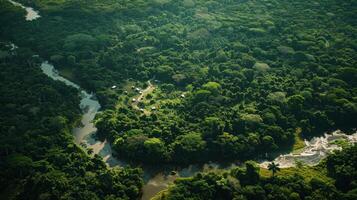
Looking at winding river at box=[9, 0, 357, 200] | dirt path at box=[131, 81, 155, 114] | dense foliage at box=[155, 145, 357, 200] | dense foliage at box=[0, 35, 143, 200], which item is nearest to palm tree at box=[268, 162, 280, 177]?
dense foliage at box=[155, 145, 357, 200]

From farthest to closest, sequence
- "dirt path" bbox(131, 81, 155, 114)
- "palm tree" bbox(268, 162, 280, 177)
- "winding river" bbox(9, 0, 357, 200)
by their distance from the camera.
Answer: "dirt path" bbox(131, 81, 155, 114), "winding river" bbox(9, 0, 357, 200), "palm tree" bbox(268, 162, 280, 177)

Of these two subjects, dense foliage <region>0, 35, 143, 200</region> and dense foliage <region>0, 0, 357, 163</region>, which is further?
dense foliage <region>0, 0, 357, 163</region>

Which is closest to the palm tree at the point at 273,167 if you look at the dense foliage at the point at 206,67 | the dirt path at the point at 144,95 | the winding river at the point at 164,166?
the winding river at the point at 164,166

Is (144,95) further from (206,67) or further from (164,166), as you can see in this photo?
(164,166)

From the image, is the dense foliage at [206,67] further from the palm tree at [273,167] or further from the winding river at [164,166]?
the palm tree at [273,167]

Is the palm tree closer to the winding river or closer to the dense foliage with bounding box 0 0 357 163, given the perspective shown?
the winding river

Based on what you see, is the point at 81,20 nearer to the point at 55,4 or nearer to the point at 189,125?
the point at 55,4
